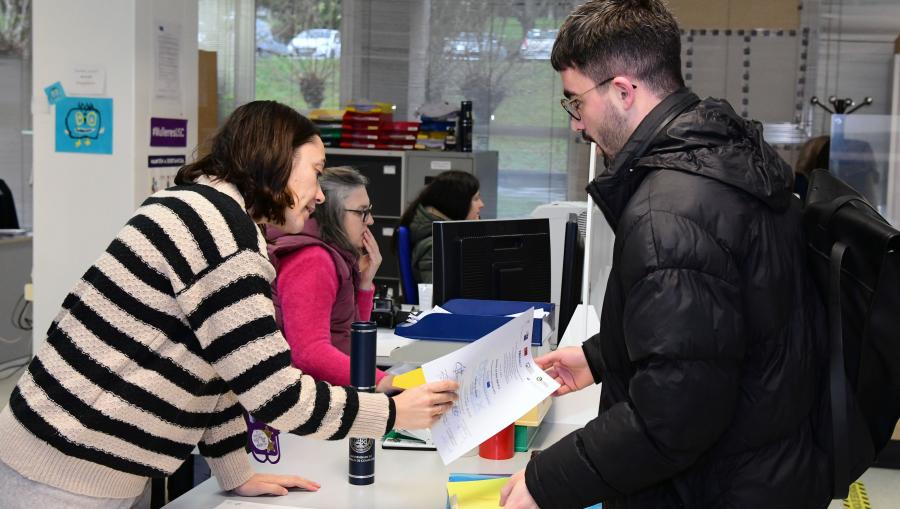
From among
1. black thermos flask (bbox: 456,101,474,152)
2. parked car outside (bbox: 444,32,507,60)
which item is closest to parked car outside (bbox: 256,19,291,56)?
parked car outside (bbox: 444,32,507,60)

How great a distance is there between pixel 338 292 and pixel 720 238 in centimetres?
182

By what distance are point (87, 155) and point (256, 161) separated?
2.72 meters

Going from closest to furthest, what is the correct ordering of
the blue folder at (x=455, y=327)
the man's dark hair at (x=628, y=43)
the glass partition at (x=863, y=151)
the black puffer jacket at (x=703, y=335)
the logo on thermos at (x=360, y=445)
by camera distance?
the black puffer jacket at (x=703, y=335) → the man's dark hair at (x=628, y=43) → the logo on thermos at (x=360, y=445) → the blue folder at (x=455, y=327) → the glass partition at (x=863, y=151)

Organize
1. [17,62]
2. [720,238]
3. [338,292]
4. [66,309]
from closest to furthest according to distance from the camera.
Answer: [720,238], [66,309], [338,292], [17,62]

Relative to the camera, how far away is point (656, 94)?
4.83ft

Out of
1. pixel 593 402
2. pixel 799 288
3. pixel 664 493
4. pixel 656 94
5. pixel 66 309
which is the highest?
pixel 656 94

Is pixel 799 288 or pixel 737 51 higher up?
pixel 737 51

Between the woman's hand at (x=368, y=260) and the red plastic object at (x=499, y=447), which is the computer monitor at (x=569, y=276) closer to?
the woman's hand at (x=368, y=260)

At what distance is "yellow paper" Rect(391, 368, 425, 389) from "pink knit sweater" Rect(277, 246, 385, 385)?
0.51 meters

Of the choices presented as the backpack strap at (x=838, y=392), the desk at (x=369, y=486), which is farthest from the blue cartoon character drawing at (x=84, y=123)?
the backpack strap at (x=838, y=392)

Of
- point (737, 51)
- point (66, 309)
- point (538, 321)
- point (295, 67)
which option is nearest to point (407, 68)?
point (295, 67)

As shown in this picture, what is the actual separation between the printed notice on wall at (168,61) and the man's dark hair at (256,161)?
265cm

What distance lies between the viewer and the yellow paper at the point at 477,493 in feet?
5.57

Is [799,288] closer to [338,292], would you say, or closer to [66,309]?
[66,309]
